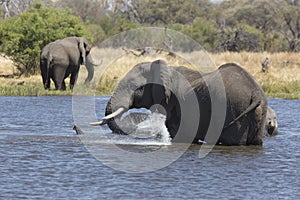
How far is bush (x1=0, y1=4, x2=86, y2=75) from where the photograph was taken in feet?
87.6

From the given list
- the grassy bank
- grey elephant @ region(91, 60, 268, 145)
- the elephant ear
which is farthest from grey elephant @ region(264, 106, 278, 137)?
the grassy bank

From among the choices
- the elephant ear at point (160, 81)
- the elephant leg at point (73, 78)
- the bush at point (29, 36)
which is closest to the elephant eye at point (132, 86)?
the elephant ear at point (160, 81)

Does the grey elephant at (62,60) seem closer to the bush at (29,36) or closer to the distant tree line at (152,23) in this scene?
the bush at (29,36)

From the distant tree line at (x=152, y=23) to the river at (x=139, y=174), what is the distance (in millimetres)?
13927

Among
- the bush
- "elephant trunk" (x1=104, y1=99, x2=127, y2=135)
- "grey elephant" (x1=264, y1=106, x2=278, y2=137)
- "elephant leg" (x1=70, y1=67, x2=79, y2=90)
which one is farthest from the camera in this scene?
the bush

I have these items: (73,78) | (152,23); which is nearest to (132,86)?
(73,78)

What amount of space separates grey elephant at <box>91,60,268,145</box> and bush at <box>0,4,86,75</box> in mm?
15404

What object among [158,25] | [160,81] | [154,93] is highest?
[158,25]

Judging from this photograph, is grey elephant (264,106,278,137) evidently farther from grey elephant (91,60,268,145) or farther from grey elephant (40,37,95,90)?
grey elephant (40,37,95,90)

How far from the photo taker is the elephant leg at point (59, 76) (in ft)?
72.3

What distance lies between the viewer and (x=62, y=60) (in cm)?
2266

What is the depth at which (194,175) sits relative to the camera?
938 centimetres

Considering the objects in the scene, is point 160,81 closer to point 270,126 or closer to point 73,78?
point 270,126

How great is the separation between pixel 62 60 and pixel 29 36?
16.1ft
